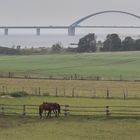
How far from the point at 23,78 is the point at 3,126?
120 ft

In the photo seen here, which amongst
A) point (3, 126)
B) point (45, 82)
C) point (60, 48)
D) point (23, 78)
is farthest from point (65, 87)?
point (60, 48)

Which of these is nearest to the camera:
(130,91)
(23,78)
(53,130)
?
(53,130)

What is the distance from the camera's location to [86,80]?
63.5 metres

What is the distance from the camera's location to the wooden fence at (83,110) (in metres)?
33.7

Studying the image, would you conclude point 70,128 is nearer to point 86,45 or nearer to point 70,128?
point 70,128

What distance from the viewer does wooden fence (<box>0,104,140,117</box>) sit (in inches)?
1327

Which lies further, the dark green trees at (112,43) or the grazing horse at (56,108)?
the dark green trees at (112,43)

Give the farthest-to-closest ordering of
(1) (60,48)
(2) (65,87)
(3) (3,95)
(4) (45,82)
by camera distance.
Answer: (1) (60,48)
(4) (45,82)
(2) (65,87)
(3) (3,95)

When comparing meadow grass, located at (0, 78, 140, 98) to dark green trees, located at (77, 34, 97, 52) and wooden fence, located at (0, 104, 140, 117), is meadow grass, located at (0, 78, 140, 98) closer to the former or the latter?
wooden fence, located at (0, 104, 140, 117)

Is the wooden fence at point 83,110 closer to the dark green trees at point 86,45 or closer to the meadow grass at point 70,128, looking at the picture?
the meadow grass at point 70,128

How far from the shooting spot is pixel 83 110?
35.7 m

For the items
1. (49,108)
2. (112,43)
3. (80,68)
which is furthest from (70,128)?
(112,43)

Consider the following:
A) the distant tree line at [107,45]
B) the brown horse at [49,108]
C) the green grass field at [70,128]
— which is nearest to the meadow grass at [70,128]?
the green grass field at [70,128]

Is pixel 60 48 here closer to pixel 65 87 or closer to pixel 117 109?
pixel 65 87
